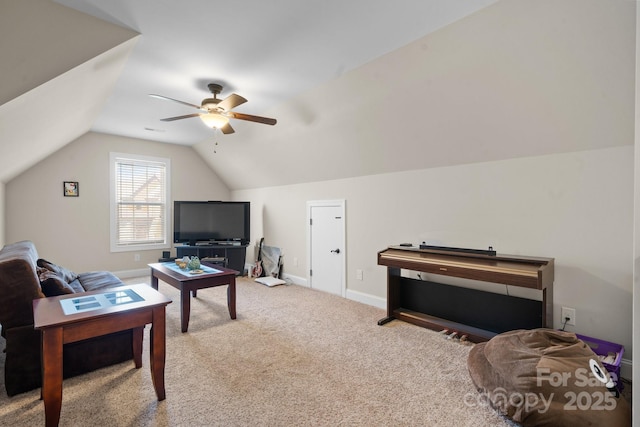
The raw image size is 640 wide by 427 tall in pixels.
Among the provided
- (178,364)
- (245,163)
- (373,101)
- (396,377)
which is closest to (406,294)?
(396,377)

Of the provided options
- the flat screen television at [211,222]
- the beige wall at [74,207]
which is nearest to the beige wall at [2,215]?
the beige wall at [74,207]

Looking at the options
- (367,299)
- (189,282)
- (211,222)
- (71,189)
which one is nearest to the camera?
(189,282)

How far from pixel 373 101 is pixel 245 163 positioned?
3.24 metres

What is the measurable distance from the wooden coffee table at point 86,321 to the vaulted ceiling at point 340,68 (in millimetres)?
1468

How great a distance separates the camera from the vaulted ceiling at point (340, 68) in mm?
1949

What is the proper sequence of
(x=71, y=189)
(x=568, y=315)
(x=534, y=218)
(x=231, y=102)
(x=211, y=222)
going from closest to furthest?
(x=568, y=315)
(x=534, y=218)
(x=231, y=102)
(x=71, y=189)
(x=211, y=222)

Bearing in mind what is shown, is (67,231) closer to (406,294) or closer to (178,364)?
(178,364)

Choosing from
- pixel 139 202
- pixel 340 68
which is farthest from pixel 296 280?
pixel 340 68

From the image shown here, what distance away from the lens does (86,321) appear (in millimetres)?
1723

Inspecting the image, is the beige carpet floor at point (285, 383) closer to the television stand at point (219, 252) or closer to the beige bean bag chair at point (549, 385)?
the beige bean bag chair at point (549, 385)

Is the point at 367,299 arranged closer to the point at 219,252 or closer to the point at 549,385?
the point at 549,385

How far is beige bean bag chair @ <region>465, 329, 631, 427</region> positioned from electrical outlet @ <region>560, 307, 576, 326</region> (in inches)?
24.5

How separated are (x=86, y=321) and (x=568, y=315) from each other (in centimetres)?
361

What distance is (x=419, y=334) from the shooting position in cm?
305
